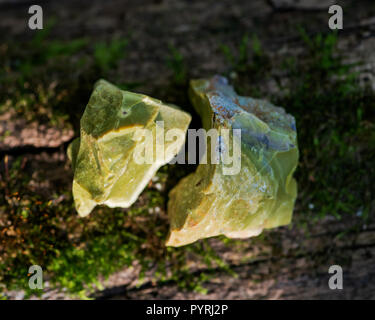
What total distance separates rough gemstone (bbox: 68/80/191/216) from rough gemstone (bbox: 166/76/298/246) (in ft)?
1.14

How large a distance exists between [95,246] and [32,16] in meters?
2.45

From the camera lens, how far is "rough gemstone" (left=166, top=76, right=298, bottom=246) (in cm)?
216

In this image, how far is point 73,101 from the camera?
2.79 metres

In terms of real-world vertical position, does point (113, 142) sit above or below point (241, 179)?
above

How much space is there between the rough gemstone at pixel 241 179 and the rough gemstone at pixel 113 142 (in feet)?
1.14

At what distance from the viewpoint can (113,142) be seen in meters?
2.12

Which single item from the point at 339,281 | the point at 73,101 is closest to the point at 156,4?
the point at 73,101

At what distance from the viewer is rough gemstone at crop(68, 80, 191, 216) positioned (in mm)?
2113

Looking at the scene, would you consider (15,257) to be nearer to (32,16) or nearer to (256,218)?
(256,218)

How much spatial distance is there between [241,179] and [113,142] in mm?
942

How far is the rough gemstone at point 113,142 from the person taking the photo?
2113mm

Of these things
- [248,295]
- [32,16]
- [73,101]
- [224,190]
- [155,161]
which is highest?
[32,16]

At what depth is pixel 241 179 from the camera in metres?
2.17

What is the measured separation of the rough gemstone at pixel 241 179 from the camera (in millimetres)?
2164
